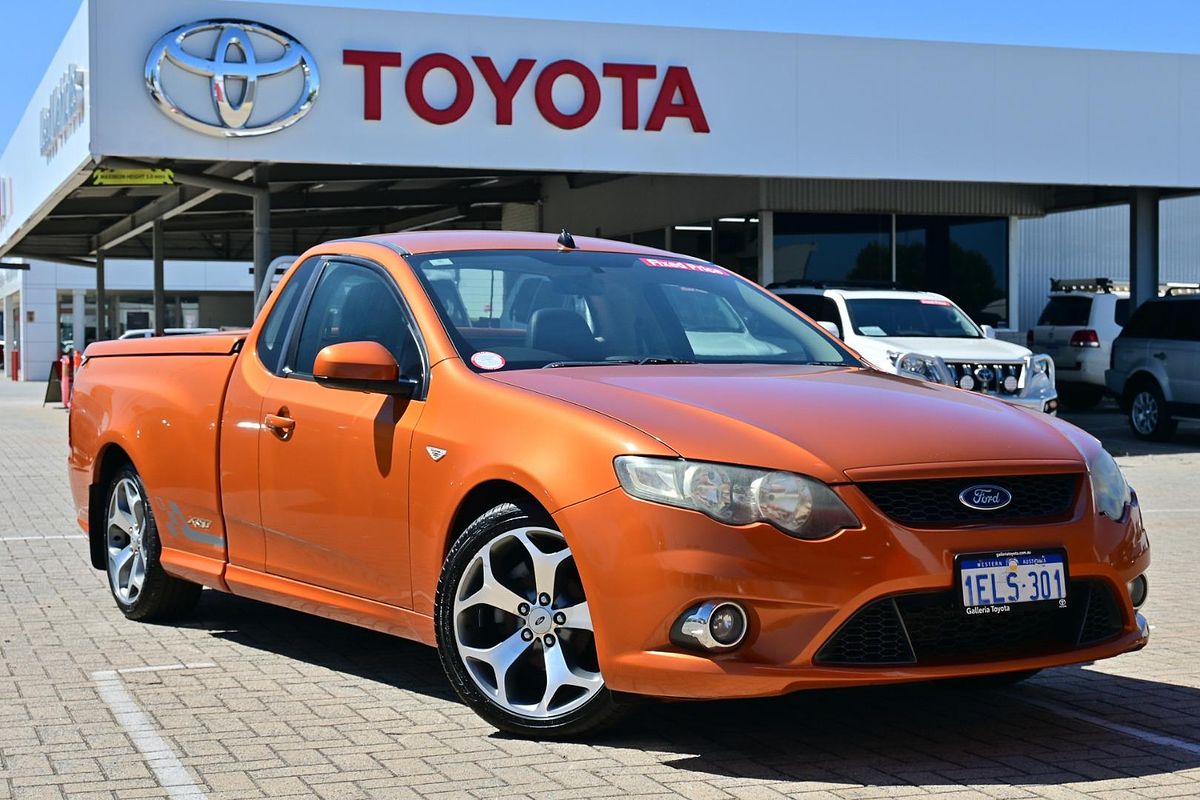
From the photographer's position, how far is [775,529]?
448 centimetres

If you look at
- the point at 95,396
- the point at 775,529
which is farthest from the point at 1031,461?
the point at 95,396

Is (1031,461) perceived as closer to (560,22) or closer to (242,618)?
(242,618)

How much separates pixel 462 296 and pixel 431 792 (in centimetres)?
197

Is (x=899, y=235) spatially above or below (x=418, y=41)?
below

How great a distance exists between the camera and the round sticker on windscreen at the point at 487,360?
17.8 feet

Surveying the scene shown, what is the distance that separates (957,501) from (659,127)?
15958mm

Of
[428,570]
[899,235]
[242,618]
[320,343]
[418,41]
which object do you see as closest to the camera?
[428,570]

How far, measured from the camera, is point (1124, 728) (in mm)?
5289

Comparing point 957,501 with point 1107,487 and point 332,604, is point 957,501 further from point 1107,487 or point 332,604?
point 332,604

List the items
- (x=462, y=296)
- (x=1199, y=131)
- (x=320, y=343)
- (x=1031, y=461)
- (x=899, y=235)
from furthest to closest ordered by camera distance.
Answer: (x=899, y=235) → (x=1199, y=131) → (x=320, y=343) → (x=462, y=296) → (x=1031, y=461)

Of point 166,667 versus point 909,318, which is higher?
point 909,318

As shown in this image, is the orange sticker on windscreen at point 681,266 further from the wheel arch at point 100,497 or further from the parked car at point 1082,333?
the parked car at point 1082,333

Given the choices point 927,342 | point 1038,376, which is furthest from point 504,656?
point 927,342

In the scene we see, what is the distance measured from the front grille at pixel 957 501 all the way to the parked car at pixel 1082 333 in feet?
63.8
